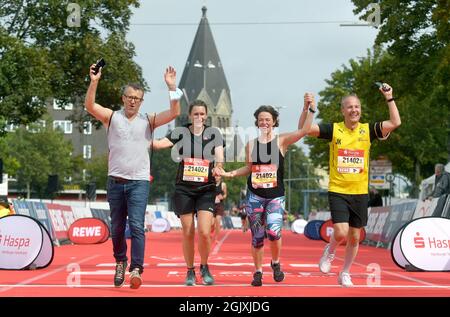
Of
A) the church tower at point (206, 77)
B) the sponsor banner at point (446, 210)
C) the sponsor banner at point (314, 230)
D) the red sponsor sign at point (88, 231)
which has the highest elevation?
the church tower at point (206, 77)

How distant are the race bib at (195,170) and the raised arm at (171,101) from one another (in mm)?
597

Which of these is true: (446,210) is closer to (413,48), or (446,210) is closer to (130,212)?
(130,212)

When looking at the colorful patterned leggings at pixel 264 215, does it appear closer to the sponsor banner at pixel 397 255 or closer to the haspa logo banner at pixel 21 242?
the sponsor banner at pixel 397 255

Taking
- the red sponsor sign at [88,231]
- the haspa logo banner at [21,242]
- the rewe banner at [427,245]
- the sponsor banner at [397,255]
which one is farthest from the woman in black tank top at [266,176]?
the red sponsor sign at [88,231]

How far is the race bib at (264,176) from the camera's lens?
1038 cm

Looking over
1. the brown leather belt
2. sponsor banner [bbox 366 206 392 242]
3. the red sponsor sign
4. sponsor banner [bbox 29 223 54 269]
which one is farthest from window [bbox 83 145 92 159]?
the brown leather belt

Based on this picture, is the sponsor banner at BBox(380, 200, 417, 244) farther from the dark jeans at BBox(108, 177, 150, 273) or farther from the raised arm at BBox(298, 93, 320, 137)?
the dark jeans at BBox(108, 177, 150, 273)

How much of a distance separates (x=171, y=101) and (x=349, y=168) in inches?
80.1

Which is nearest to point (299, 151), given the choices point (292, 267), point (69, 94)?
point (69, 94)

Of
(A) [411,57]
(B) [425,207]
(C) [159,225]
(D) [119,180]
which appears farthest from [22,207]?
(C) [159,225]

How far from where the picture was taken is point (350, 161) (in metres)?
10.3

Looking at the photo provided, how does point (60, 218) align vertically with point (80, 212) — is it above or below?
above

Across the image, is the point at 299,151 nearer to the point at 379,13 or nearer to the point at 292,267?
the point at 379,13
